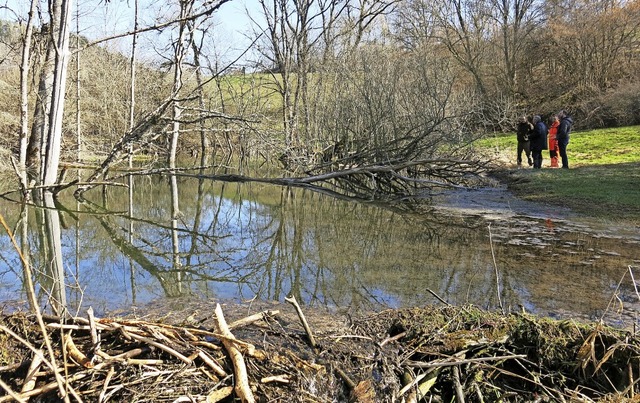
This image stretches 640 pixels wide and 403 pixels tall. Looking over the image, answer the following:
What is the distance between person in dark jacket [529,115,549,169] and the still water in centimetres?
612

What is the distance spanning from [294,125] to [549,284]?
42.1ft

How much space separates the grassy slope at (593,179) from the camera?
10.8 metres

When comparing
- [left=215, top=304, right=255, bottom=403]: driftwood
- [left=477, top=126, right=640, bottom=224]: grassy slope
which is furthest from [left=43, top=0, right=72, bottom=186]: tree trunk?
[left=477, top=126, right=640, bottom=224]: grassy slope

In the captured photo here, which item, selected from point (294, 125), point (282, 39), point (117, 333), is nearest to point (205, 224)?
point (117, 333)

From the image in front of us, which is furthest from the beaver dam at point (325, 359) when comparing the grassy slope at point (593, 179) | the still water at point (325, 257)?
the grassy slope at point (593, 179)

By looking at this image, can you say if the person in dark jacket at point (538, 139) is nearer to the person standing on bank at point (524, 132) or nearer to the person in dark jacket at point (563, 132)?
the person standing on bank at point (524, 132)

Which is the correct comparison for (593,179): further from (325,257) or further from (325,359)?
(325,359)

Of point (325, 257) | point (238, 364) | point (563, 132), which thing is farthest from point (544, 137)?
point (238, 364)

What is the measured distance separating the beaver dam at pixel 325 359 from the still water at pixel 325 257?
0.33 meters

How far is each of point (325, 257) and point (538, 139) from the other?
12.4 meters

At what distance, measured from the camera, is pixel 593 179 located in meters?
13.5

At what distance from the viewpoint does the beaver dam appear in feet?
8.95

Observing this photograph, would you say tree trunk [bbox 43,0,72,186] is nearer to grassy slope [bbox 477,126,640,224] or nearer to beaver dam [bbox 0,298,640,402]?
beaver dam [bbox 0,298,640,402]

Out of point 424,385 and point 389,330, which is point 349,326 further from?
point 424,385
